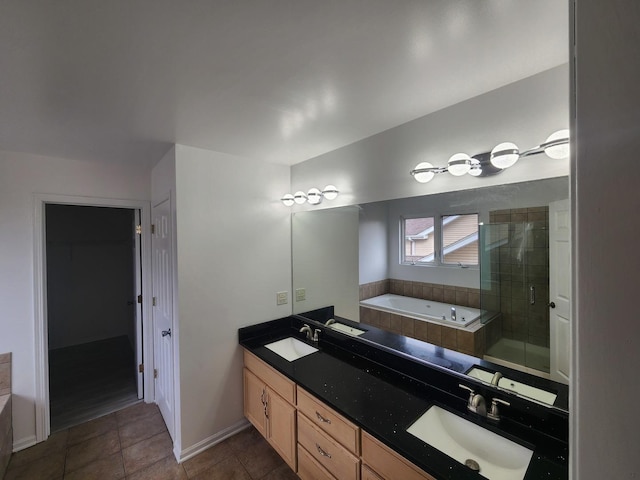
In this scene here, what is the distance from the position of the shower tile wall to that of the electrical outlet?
169 centimetres

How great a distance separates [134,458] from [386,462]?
79.6 inches

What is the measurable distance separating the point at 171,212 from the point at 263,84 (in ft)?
4.28

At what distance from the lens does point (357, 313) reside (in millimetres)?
2092

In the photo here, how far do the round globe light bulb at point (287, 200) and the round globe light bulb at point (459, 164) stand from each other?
1.46 m

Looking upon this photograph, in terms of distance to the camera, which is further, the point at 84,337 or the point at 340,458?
the point at 84,337

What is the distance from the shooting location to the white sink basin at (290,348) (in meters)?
2.24

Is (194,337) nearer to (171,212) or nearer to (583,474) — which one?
(171,212)

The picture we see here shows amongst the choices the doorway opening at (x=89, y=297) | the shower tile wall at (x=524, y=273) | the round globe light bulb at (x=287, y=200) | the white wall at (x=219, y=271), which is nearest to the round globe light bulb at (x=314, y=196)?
the round globe light bulb at (x=287, y=200)

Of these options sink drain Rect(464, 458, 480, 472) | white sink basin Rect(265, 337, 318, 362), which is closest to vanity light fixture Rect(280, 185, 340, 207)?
white sink basin Rect(265, 337, 318, 362)

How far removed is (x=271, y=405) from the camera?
1960 mm

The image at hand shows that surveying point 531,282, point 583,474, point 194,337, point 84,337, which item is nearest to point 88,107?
point 194,337

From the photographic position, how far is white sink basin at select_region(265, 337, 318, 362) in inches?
88.1

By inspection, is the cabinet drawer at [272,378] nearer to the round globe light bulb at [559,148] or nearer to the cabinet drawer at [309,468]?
the cabinet drawer at [309,468]

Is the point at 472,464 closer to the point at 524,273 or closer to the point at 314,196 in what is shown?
the point at 524,273
